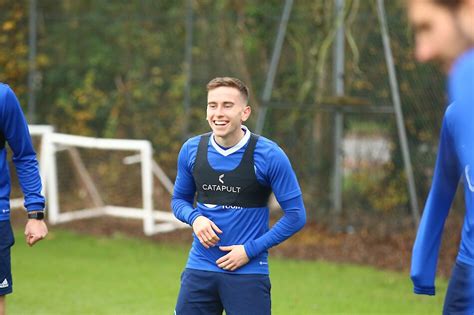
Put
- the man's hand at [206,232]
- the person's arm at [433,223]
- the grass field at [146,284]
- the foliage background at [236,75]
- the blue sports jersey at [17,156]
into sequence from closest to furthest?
the person's arm at [433,223] < the man's hand at [206,232] < the blue sports jersey at [17,156] < the grass field at [146,284] < the foliage background at [236,75]

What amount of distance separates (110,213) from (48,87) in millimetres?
3111

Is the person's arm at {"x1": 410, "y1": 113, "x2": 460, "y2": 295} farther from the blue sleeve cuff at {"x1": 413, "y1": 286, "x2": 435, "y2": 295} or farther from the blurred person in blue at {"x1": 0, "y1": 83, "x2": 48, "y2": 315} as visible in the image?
the blurred person in blue at {"x1": 0, "y1": 83, "x2": 48, "y2": 315}

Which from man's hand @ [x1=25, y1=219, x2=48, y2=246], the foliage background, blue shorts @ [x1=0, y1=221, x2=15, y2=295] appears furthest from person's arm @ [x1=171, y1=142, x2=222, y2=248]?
the foliage background

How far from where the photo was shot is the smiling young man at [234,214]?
511 cm

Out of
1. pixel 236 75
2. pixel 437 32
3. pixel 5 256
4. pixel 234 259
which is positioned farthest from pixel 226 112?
pixel 236 75

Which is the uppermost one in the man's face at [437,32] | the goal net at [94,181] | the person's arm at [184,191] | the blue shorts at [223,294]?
the man's face at [437,32]

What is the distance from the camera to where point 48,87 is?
15.0 meters

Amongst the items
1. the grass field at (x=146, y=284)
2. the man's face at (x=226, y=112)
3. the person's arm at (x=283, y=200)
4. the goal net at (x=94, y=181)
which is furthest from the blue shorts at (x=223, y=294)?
the goal net at (x=94, y=181)

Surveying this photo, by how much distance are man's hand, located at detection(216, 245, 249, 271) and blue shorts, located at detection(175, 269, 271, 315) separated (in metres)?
0.07

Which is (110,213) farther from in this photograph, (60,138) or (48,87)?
(48,87)

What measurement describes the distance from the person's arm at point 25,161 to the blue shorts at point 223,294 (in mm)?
1024

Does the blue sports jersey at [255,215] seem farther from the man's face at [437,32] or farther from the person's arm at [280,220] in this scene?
the man's face at [437,32]

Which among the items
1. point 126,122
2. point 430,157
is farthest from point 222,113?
point 126,122

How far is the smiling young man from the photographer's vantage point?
201 inches
